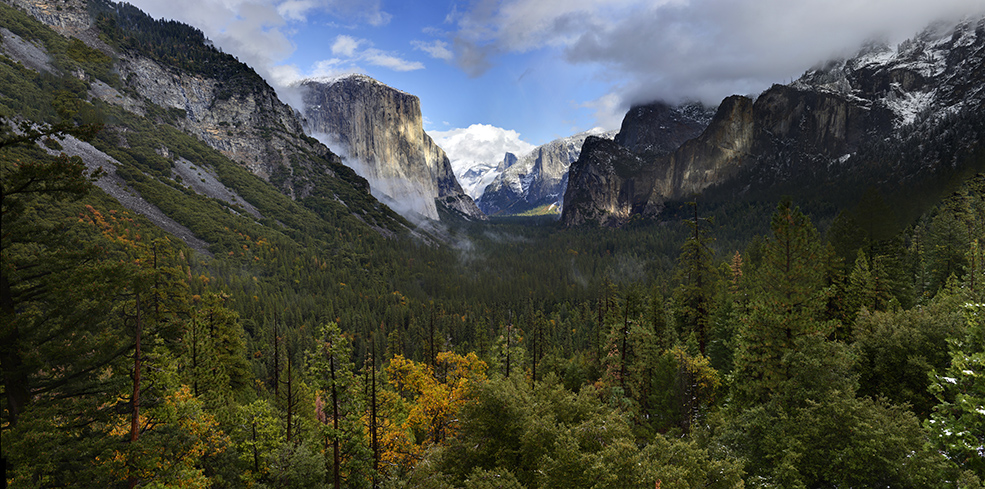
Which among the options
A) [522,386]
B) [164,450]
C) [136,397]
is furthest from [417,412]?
[136,397]

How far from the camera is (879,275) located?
35938mm

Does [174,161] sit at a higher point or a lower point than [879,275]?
higher

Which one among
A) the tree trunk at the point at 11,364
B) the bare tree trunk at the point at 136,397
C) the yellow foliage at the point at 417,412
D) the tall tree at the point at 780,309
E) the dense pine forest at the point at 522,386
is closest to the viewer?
the tree trunk at the point at 11,364

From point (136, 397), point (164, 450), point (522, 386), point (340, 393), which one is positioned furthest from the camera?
point (522, 386)

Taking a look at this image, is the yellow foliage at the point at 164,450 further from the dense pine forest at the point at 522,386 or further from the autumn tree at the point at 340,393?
the autumn tree at the point at 340,393

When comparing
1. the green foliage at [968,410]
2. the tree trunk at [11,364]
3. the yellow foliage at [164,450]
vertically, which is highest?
the tree trunk at [11,364]

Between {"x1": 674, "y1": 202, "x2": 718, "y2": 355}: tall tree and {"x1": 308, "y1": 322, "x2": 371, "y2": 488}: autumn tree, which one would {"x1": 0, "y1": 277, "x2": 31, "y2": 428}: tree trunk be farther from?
{"x1": 674, "y1": 202, "x2": 718, "y2": 355}: tall tree

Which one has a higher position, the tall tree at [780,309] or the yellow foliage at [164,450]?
the tall tree at [780,309]

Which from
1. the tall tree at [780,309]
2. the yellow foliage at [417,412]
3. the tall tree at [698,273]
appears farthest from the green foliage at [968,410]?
the yellow foliage at [417,412]

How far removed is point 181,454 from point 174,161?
673ft

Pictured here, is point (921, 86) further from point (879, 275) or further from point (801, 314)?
point (801, 314)

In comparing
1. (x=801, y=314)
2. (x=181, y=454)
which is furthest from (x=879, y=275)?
(x=181, y=454)

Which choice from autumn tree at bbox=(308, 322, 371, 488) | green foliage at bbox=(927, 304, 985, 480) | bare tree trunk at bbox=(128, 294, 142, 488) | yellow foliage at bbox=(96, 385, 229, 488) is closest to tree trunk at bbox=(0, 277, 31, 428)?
yellow foliage at bbox=(96, 385, 229, 488)

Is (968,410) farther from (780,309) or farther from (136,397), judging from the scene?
(136,397)
